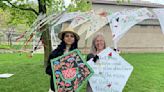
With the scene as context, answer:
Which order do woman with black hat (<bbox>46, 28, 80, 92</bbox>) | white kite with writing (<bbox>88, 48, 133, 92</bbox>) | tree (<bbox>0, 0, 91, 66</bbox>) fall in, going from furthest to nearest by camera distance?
1. tree (<bbox>0, 0, 91, 66</bbox>)
2. white kite with writing (<bbox>88, 48, 133, 92</bbox>)
3. woman with black hat (<bbox>46, 28, 80, 92</bbox>)

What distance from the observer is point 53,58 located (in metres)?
3.99

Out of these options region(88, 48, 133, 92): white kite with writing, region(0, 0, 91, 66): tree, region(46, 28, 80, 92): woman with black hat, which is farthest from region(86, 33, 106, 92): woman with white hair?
region(0, 0, 91, 66): tree

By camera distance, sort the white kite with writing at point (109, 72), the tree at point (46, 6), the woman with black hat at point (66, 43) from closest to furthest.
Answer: the woman with black hat at point (66, 43) → the white kite with writing at point (109, 72) → the tree at point (46, 6)

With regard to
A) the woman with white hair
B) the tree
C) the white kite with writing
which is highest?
the tree

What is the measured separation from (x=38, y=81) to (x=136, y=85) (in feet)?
9.49

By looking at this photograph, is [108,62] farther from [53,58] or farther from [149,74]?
[149,74]

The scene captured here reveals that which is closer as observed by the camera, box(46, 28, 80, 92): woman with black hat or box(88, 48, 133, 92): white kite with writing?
box(46, 28, 80, 92): woman with black hat

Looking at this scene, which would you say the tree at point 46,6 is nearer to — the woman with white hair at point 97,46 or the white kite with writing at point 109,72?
the woman with white hair at point 97,46

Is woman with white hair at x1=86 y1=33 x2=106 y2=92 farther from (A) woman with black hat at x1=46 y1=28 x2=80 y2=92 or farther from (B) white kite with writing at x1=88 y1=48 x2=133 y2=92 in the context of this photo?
(A) woman with black hat at x1=46 y1=28 x2=80 y2=92

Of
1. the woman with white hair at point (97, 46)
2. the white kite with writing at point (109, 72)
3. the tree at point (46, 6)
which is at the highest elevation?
the tree at point (46, 6)

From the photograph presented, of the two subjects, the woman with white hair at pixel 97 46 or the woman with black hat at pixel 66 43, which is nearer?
the woman with black hat at pixel 66 43

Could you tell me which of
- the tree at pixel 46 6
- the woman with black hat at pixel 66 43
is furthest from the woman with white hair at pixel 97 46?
the tree at pixel 46 6

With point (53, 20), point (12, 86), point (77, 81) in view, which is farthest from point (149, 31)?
point (77, 81)

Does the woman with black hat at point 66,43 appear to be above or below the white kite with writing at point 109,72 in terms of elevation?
above
